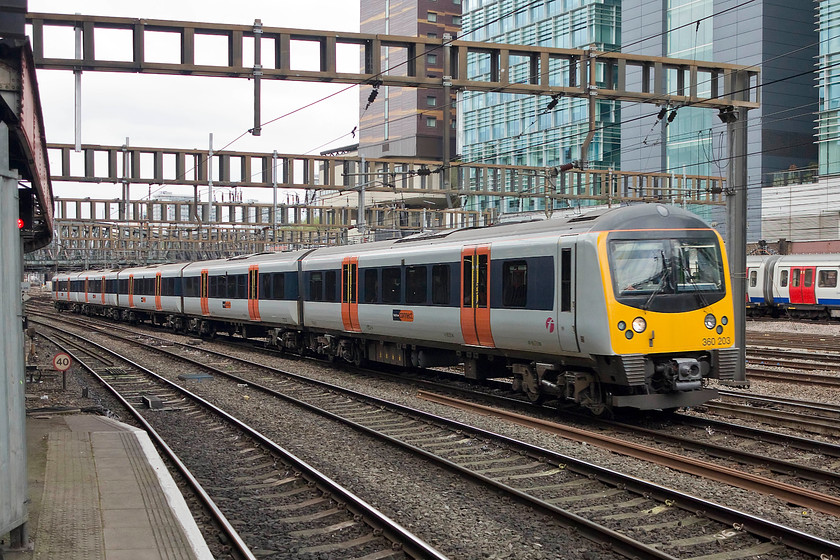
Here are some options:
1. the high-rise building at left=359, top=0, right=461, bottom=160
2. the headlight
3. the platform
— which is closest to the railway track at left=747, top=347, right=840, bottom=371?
the headlight

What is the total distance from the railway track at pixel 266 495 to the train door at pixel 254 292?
10.8 meters

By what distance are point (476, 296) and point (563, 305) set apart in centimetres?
263

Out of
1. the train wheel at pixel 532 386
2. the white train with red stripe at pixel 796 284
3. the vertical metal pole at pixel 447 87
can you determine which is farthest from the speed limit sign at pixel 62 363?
the white train with red stripe at pixel 796 284

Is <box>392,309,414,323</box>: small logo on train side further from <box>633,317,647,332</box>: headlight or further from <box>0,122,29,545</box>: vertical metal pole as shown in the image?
<box>0,122,29,545</box>: vertical metal pole

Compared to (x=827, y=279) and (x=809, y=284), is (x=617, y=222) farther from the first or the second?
(x=809, y=284)

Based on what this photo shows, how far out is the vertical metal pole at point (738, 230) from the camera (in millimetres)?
16188

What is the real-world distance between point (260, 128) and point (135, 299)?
30767 millimetres

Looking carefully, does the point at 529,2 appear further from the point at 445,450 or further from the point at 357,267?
the point at 445,450

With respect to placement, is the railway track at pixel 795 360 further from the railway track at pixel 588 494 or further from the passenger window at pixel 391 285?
the railway track at pixel 588 494

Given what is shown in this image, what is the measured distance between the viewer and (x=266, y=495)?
9047mm

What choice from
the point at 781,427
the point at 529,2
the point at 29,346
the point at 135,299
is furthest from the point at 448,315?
the point at 529,2

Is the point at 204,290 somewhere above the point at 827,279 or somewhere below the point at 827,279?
below

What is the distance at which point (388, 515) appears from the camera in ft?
26.5

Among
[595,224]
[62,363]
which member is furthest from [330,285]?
[595,224]
